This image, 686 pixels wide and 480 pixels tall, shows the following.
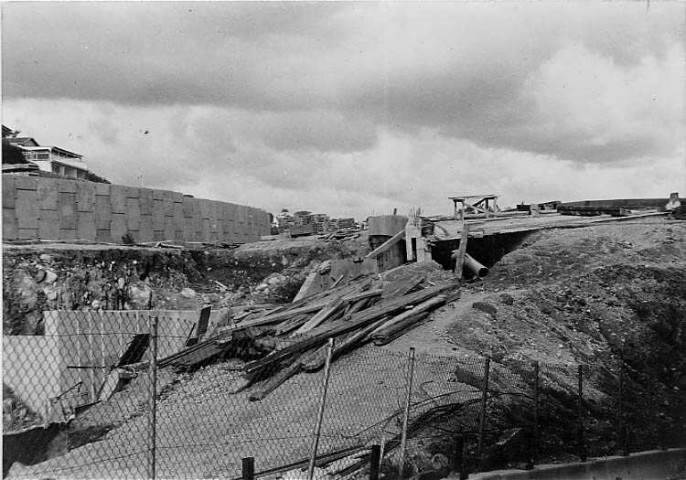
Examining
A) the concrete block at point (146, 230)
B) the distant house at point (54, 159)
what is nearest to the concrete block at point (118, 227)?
the concrete block at point (146, 230)

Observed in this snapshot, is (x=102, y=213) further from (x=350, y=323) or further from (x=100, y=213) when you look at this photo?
(x=350, y=323)

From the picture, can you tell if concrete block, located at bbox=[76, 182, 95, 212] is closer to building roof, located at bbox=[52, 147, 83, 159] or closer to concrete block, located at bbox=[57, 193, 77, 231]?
concrete block, located at bbox=[57, 193, 77, 231]

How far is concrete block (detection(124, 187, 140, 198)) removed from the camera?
19.4m

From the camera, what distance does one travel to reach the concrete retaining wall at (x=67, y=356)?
34.9 ft

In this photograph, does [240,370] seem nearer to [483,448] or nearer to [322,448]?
[322,448]

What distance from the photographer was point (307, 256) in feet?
71.3

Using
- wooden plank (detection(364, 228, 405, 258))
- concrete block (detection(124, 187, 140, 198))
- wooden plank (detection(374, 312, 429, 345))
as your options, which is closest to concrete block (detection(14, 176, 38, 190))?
concrete block (detection(124, 187, 140, 198))

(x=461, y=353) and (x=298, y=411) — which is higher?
(x=461, y=353)

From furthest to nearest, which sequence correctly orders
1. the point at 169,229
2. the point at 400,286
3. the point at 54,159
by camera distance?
1. the point at 54,159
2. the point at 169,229
3. the point at 400,286

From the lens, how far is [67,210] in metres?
17.9

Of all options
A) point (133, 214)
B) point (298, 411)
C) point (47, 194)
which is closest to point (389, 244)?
point (133, 214)

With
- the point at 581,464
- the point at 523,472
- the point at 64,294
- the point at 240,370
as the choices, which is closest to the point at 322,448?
the point at 523,472

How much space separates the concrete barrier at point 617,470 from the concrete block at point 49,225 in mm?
14097

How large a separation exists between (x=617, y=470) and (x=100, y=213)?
14709 mm
